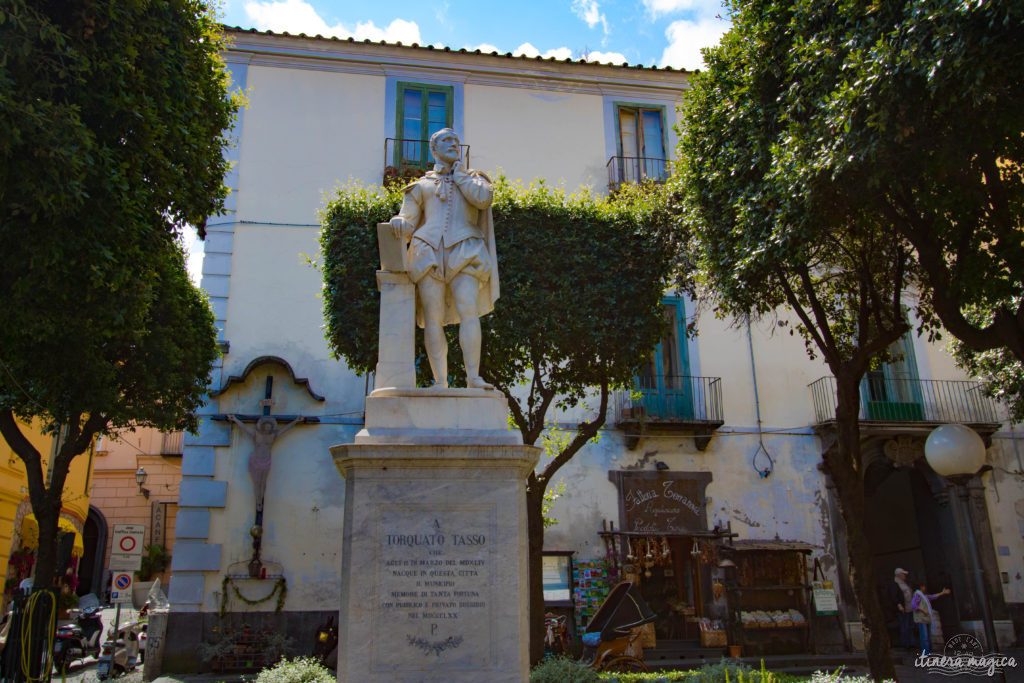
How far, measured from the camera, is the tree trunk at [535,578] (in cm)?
997

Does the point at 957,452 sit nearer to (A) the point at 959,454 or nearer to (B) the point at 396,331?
(A) the point at 959,454

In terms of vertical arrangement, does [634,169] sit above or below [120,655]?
above

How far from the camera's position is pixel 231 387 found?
15242 millimetres

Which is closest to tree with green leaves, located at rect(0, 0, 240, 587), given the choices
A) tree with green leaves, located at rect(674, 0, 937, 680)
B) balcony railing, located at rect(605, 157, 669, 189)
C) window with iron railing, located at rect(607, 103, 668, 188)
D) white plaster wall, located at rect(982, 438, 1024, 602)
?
tree with green leaves, located at rect(674, 0, 937, 680)

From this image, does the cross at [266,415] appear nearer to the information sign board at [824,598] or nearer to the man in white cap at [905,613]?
the information sign board at [824,598]

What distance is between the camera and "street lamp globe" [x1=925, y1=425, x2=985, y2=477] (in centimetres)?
719

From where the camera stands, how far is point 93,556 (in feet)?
90.3

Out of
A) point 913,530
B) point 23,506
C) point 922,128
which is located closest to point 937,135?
point 922,128

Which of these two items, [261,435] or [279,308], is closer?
[261,435]

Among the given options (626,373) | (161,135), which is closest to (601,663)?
(626,373)

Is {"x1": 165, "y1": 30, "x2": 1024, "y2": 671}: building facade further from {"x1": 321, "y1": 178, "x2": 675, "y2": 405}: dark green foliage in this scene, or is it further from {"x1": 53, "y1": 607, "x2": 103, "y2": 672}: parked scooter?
{"x1": 321, "y1": 178, "x2": 675, "y2": 405}: dark green foliage

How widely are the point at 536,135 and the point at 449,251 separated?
11866 millimetres

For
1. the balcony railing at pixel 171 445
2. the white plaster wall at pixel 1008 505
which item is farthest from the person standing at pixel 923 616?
the balcony railing at pixel 171 445

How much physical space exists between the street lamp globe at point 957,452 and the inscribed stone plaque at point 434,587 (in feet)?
14.0
